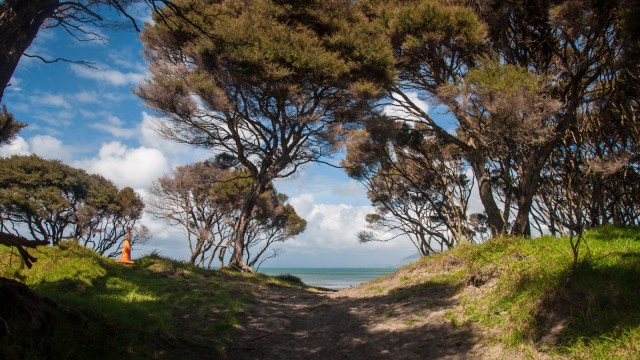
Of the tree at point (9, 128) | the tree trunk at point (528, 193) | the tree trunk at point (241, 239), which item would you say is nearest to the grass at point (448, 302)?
the tree trunk at point (528, 193)

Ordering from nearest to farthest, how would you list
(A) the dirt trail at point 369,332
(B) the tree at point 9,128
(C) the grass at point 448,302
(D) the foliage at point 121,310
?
(D) the foliage at point 121,310, (C) the grass at point 448,302, (A) the dirt trail at point 369,332, (B) the tree at point 9,128

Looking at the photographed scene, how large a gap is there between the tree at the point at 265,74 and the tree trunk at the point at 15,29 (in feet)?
25.6

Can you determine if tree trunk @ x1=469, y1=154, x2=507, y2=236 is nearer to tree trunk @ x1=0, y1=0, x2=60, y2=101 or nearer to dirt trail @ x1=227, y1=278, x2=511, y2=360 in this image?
dirt trail @ x1=227, y1=278, x2=511, y2=360

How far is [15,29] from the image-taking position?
3.25m

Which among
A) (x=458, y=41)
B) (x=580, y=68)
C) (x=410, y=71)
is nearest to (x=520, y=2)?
(x=458, y=41)

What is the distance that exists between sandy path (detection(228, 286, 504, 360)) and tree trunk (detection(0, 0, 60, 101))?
3.63 metres

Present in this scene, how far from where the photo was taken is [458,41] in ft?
39.2

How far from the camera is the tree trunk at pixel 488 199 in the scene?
429 inches

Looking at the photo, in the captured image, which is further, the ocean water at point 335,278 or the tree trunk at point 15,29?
the ocean water at point 335,278

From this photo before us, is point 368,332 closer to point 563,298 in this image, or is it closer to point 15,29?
point 563,298

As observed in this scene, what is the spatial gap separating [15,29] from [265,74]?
8.92m

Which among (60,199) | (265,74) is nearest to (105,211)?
(60,199)

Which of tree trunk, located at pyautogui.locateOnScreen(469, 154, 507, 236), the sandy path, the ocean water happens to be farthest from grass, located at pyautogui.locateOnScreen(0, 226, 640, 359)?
the ocean water

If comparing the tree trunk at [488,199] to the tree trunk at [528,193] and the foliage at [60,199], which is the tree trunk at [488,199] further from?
the foliage at [60,199]
